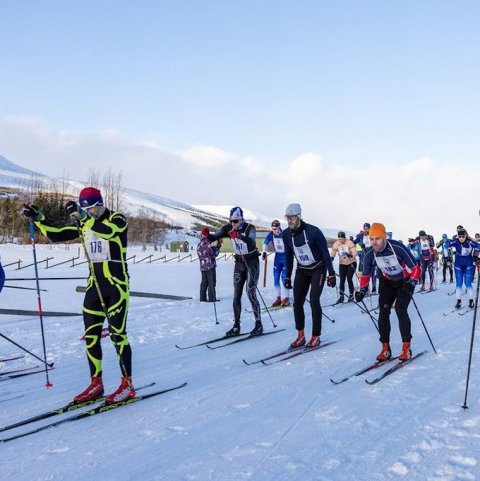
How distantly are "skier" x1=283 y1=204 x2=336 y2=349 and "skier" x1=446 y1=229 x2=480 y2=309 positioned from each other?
21.0 ft

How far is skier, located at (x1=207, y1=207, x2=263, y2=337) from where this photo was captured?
838 centimetres

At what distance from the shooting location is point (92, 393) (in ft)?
15.6

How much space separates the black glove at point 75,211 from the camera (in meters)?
4.75

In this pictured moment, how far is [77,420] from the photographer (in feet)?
13.9

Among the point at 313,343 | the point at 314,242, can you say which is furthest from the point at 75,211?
the point at 313,343

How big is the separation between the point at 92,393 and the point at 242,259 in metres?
4.21

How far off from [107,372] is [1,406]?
1.50 metres

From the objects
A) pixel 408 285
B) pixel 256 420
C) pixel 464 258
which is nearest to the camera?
pixel 256 420

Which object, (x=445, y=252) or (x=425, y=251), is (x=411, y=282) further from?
(x=445, y=252)

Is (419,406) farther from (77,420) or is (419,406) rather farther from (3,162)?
(3,162)

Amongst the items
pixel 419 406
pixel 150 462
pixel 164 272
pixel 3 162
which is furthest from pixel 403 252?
pixel 3 162

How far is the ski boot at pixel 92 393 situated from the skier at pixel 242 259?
3.70m

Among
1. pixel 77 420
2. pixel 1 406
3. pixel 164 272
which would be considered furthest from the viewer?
pixel 164 272

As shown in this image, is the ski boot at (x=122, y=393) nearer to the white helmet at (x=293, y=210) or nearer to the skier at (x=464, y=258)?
the white helmet at (x=293, y=210)
